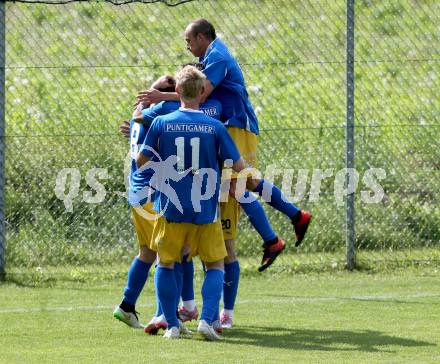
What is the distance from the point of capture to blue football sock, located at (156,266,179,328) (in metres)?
6.71

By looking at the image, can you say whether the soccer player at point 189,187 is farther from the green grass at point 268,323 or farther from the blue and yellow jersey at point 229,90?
the blue and yellow jersey at point 229,90

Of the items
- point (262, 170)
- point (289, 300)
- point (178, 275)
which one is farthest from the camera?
point (262, 170)

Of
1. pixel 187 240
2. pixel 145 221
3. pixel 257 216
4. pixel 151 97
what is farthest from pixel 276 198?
pixel 151 97

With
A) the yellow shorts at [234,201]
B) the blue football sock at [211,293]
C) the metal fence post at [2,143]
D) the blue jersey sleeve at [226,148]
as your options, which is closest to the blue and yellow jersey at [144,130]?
the yellow shorts at [234,201]

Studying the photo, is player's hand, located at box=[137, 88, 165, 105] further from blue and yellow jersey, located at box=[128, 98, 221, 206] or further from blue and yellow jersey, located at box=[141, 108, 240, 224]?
blue and yellow jersey, located at box=[141, 108, 240, 224]

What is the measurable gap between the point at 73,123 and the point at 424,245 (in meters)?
4.17

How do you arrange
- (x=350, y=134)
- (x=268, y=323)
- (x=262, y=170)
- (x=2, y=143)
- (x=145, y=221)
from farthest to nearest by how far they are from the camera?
(x=262, y=170) → (x=350, y=134) → (x=2, y=143) → (x=268, y=323) → (x=145, y=221)

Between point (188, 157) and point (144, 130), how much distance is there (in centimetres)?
71

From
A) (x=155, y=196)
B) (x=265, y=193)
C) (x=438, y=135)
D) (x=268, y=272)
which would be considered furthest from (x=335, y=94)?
(x=155, y=196)

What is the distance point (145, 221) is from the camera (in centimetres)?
728

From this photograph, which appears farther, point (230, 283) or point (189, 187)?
point (230, 283)

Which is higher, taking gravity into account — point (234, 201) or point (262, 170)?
point (262, 170)

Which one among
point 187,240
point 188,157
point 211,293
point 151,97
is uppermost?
point 151,97

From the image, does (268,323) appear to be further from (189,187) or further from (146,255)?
(189,187)
